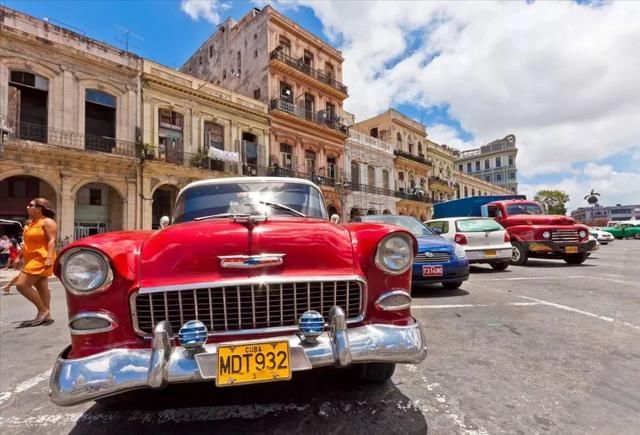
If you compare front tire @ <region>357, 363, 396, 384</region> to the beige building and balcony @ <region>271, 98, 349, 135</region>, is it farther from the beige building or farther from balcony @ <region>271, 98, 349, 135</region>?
balcony @ <region>271, 98, 349, 135</region>

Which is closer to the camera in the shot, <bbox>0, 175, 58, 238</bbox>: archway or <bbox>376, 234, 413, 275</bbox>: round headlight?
<bbox>376, 234, 413, 275</bbox>: round headlight

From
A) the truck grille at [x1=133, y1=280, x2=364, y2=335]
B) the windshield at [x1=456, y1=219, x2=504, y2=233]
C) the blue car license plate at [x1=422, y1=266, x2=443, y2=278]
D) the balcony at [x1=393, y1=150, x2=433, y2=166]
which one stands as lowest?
the blue car license plate at [x1=422, y1=266, x2=443, y2=278]

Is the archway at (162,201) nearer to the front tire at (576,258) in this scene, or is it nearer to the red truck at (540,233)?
the red truck at (540,233)

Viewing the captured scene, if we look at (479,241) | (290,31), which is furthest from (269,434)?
(290,31)

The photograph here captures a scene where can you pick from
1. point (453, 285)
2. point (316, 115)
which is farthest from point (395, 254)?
point (316, 115)

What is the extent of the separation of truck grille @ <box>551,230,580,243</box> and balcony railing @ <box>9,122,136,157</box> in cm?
1765

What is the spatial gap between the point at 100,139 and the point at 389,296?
18.3 metres

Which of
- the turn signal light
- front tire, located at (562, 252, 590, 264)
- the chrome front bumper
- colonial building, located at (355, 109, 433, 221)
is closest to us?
the chrome front bumper

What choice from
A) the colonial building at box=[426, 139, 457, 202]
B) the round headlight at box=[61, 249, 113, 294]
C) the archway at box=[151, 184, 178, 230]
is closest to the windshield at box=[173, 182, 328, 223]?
the round headlight at box=[61, 249, 113, 294]

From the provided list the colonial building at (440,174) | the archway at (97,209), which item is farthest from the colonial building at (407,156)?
the archway at (97,209)

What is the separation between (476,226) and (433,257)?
3.54m

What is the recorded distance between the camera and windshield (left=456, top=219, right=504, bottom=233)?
884 centimetres

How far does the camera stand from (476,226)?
8938mm

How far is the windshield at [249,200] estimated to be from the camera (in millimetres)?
3164
